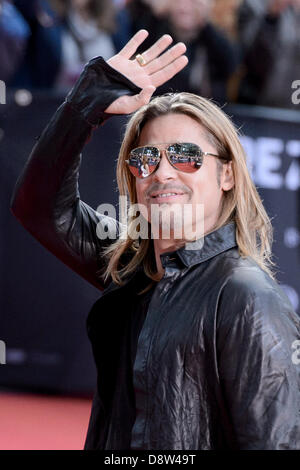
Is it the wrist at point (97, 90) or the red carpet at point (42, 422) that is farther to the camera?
the red carpet at point (42, 422)

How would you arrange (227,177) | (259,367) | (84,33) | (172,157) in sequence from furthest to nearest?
(84,33) → (227,177) → (172,157) → (259,367)

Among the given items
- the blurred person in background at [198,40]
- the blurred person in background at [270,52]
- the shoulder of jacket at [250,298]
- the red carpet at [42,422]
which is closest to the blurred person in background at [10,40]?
the blurred person in background at [198,40]

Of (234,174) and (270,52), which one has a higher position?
(270,52)

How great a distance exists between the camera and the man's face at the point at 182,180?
1924 mm

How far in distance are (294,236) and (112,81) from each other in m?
2.65

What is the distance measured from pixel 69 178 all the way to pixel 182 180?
13.4 inches

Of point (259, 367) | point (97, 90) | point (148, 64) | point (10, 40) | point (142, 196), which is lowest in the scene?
point (259, 367)

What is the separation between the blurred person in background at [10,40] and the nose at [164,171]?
301cm

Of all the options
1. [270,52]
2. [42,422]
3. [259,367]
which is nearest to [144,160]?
[259,367]

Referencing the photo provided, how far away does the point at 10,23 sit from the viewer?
4656 millimetres

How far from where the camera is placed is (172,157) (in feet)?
6.29

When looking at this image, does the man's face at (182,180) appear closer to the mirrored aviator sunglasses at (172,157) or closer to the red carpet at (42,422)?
the mirrored aviator sunglasses at (172,157)

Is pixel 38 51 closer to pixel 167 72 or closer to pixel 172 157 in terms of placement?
pixel 167 72
